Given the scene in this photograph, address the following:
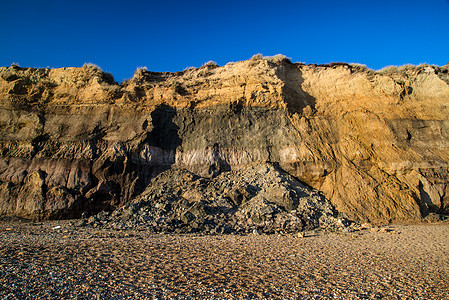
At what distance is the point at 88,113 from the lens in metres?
16.9

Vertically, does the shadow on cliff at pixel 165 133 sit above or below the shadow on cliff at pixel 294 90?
below

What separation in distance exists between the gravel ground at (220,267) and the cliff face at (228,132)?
15.7 ft

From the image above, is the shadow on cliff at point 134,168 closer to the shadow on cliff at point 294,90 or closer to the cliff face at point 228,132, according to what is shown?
the cliff face at point 228,132

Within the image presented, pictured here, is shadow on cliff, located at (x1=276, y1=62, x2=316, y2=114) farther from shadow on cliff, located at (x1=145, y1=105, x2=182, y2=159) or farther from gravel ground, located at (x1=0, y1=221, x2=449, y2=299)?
gravel ground, located at (x1=0, y1=221, x2=449, y2=299)

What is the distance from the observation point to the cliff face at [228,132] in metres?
13.4

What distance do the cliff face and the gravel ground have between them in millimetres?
4781

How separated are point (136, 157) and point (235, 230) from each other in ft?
27.6

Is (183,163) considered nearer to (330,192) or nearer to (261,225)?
(261,225)

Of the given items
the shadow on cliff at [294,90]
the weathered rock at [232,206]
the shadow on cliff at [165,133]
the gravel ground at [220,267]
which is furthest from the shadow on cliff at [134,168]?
the shadow on cliff at [294,90]

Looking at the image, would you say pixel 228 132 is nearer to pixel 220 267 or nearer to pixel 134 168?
pixel 134 168

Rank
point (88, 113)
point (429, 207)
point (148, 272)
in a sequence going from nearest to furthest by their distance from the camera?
1. point (148, 272)
2. point (429, 207)
3. point (88, 113)

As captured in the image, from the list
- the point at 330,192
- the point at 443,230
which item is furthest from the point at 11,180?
the point at 443,230

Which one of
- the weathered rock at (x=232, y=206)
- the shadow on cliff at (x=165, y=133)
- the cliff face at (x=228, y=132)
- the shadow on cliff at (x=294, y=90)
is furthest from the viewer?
the shadow on cliff at (x=294, y=90)

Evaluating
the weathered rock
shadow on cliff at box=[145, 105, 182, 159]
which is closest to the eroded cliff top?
shadow on cliff at box=[145, 105, 182, 159]
